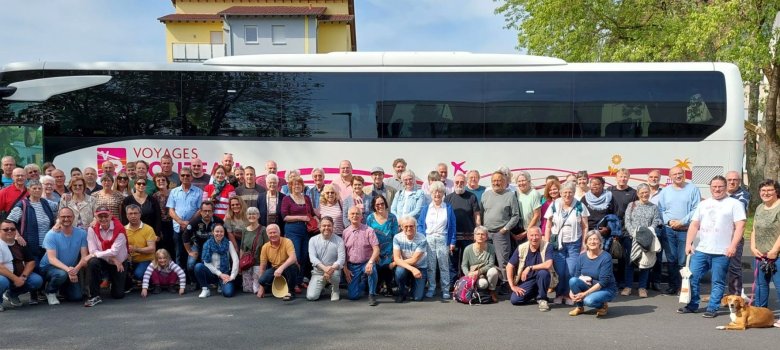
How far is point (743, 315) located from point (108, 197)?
7.89 meters

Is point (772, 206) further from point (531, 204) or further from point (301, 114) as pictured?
point (301, 114)

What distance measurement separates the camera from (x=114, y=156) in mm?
9867

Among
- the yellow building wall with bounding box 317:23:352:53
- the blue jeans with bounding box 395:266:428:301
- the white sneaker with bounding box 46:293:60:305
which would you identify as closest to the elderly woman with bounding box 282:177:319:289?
the blue jeans with bounding box 395:266:428:301

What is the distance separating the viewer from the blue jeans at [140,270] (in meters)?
8.00

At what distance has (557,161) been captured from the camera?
9.76m

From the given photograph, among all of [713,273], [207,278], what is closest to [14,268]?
[207,278]

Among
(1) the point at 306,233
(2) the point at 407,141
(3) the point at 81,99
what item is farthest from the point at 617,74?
(3) the point at 81,99

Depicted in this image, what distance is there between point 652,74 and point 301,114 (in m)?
5.85

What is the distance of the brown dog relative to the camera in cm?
619

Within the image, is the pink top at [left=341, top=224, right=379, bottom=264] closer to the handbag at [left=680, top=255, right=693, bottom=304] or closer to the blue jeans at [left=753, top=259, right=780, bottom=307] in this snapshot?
the handbag at [left=680, top=255, right=693, bottom=304]

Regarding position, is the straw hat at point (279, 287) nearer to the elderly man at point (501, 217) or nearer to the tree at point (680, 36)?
the elderly man at point (501, 217)

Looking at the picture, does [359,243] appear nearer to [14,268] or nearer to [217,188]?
[217,188]

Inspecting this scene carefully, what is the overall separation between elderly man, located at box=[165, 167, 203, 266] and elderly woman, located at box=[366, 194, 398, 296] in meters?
2.50

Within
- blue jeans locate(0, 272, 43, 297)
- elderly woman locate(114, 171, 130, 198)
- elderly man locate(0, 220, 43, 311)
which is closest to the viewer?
elderly man locate(0, 220, 43, 311)
